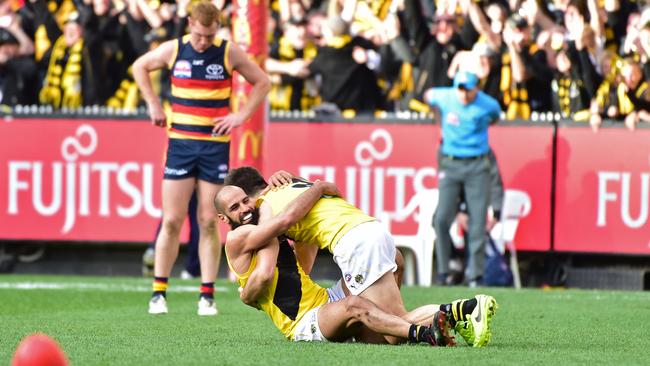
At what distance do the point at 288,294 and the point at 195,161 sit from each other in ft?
9.74

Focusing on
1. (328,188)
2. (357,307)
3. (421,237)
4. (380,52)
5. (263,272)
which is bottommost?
(421,237)

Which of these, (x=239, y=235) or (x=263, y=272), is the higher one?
(x=239, y=235)

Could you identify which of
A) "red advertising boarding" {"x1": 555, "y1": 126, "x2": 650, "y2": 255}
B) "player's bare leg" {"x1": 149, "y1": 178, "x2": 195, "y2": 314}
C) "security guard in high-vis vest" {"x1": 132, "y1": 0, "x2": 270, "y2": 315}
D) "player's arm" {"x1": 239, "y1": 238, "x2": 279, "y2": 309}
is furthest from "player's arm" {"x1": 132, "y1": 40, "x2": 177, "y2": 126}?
"red advertising boarding" {"x1": 555, "y1": 126, "x2": 650, "y2": 255}

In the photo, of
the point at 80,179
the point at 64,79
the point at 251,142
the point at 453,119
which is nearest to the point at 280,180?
the point at 453,119

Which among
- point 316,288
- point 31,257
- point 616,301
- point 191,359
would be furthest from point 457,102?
point 191,359

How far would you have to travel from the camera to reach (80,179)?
1697 cm

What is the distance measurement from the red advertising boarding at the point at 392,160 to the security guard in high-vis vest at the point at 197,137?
510 centimetres

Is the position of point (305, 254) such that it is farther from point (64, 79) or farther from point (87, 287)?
point (64, 79)

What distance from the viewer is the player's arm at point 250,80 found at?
36.6 feet

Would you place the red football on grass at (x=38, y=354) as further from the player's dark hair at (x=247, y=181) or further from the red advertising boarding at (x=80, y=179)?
the red advertising boarding at (x=80, y=179)

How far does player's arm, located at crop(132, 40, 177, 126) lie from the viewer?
11227mm

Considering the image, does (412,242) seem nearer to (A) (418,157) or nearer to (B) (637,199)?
(A) (418,157)

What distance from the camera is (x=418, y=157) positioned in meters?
16.2

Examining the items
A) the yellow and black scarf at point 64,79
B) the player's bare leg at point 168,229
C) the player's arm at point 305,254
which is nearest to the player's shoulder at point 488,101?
the player's bare leg at point 168,229
